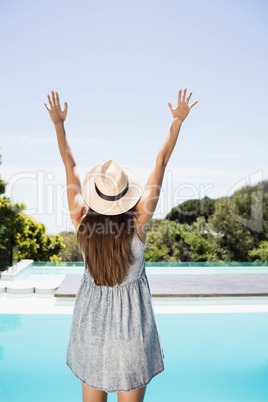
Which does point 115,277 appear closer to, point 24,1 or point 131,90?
point 24,1

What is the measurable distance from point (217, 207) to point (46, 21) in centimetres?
1179

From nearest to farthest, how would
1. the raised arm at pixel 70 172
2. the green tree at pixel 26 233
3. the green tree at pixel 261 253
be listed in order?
the raised arm at pixel 70 172 < the green tree at pixel 26 233 < the green tree at pixel 261 253

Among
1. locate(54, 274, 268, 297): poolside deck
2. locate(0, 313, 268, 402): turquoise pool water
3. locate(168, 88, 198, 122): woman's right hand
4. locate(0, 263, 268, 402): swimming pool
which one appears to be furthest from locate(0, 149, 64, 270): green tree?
locate(168, 88, 198, 122): woman's right hand

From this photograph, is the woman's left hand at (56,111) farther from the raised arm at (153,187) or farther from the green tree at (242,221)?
the green tree at (242,221)

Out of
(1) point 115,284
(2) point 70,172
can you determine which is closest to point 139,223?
(1) point 115,284

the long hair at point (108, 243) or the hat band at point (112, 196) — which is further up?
the hat band at point (112, 196)

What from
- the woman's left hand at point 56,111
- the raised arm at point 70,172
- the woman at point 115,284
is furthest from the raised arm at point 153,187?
the woman's left hand at point 56,111

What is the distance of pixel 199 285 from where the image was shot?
5.37 m

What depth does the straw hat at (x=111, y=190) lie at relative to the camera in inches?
53.0

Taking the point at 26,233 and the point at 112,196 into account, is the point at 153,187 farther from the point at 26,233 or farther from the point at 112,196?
the point at 26,233

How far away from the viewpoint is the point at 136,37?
A: 16891 mm

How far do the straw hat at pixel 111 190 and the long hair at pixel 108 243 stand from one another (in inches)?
1.0

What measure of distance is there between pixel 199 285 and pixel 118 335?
4.19 m

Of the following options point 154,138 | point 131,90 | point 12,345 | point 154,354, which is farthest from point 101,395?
point 154,138
